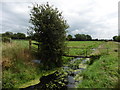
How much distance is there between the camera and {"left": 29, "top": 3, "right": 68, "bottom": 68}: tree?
8.27 metres

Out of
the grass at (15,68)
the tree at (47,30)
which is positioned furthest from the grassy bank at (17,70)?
the tree at (47,30)

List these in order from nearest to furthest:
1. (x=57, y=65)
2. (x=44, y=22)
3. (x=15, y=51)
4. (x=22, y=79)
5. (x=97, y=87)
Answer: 1. (x=97, y=87)
2. (x=22, y=79)
3. (x=15, y=51)
4. (x=44, y=22)
5. (x=57, y=65)

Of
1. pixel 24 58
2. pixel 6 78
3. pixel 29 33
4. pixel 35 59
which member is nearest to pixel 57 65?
pixel 35 59

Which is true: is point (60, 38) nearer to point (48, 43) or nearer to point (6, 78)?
point (48, 43)

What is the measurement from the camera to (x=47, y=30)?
8.24m

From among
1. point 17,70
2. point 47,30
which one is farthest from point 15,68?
point 47,30

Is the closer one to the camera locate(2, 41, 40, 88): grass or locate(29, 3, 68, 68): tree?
locate(2, 41, 40, 88): grass

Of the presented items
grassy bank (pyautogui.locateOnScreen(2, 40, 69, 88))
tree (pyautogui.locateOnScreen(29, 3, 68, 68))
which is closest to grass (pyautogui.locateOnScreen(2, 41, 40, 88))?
grassy bank (pyautogui.locateOnScreen(2, 40, 69, 88))

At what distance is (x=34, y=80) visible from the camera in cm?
629

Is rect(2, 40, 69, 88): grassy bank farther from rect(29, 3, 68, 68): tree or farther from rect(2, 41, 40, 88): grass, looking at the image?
rect(29, 3, 68, 68): tree

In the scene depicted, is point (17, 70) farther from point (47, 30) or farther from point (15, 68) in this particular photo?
point (47, 30)

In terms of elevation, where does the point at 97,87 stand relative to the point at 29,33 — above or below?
below

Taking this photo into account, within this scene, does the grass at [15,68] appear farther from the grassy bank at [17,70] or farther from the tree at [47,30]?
the tree at [47,30]

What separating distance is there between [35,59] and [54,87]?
387 centimetres
